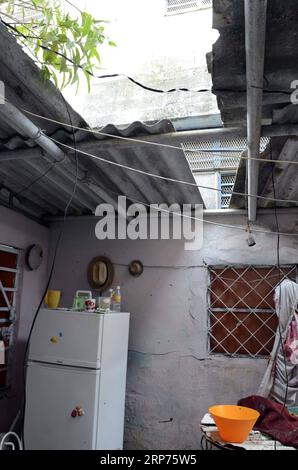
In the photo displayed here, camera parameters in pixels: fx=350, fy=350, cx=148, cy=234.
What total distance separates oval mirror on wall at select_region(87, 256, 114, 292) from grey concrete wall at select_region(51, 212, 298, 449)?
79 mm

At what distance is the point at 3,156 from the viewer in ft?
6.89

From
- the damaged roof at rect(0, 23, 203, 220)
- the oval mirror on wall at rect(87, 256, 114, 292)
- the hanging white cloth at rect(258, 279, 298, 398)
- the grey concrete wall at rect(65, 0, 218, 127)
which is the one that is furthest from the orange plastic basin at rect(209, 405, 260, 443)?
the grey concrete wall at rect(65, 0, 218, 127)

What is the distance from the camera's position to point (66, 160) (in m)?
2.08

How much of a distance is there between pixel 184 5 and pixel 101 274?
11.3 feet

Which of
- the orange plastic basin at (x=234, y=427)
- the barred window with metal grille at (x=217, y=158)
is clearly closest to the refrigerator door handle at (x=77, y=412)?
the orange plastic basin at (x=234, y=427)

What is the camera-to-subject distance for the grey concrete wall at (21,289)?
309cm

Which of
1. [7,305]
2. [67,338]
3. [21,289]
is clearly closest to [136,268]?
[67,338]

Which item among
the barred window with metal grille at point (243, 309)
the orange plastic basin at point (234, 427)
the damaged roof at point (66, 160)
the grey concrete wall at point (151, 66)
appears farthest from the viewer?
the grey concrete wall at point (151, 66)

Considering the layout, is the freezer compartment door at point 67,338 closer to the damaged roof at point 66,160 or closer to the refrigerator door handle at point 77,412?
the refrigerator door handle at point 77,412

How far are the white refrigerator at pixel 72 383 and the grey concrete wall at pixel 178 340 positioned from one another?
409 mm
